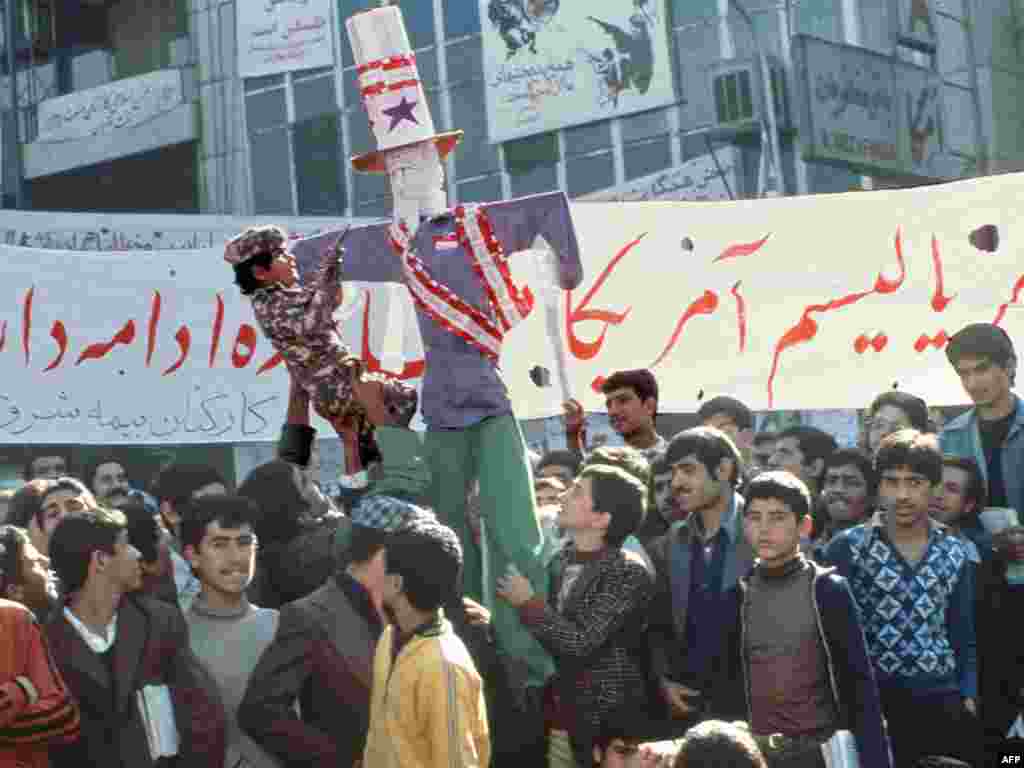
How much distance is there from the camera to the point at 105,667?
649cm

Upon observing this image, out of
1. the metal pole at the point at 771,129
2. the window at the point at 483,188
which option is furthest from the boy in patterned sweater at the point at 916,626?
the window at the point at 483,188

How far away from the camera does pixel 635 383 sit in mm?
8523

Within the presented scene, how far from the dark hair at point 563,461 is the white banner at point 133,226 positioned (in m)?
1.89

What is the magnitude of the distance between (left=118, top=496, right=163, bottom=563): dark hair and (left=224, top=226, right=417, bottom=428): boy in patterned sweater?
62cm

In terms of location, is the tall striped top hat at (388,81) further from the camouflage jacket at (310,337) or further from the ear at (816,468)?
the ear at (816,468)

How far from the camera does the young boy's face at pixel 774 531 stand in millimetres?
6910

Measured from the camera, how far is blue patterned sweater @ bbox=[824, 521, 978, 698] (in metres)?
7.19

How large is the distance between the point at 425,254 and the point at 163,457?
18.6 meters

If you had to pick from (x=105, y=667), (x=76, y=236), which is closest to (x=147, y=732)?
(x=105, y=667)

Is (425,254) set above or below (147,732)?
above

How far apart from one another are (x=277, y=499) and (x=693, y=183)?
73.2 feet

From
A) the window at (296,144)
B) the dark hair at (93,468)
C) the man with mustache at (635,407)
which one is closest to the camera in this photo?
the man with mustache at (635,407)

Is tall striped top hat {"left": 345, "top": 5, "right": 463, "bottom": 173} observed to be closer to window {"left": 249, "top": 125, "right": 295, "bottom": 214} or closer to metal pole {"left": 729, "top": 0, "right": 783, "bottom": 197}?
metal pole {"left": 729, "top": 0, "right": 783, "bottom": 197}

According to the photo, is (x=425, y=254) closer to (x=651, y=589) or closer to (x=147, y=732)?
(x=651, y=589)
